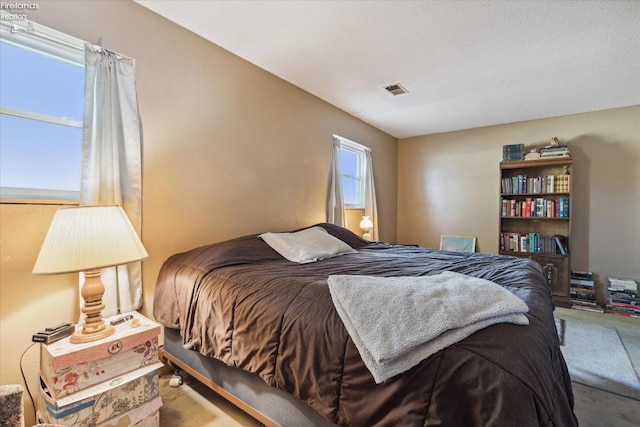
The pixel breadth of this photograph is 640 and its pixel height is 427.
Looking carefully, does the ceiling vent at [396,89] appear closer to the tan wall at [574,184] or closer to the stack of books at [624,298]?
the tan wall at [574,184]

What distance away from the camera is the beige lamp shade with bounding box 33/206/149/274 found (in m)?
1.12

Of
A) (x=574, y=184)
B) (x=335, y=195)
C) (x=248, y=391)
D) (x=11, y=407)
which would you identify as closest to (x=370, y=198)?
(x=335, y=195)

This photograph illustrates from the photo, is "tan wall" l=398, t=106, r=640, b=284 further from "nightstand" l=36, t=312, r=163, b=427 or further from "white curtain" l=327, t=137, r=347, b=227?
"nightstand" l=36, t=312, r=163, b=427

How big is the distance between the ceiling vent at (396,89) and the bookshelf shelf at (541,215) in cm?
188

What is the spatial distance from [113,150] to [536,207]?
4.49m

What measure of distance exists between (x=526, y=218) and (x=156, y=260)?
429cm

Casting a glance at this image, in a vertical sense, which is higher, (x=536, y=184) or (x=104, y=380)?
(x=536, y=184)

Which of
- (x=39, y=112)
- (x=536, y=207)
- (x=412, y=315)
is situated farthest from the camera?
(x=536, y=207)

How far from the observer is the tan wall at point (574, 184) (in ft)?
11.1

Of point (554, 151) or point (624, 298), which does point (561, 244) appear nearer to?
point (624, 298)

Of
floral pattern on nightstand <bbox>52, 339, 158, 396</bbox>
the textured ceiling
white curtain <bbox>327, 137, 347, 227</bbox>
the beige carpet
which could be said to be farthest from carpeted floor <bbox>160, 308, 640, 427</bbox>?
the textured ceiling

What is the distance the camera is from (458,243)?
439cm

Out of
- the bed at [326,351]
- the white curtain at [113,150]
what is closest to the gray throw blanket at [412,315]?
the bed at [326,351]

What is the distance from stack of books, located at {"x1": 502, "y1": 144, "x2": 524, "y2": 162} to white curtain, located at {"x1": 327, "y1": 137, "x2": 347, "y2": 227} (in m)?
2.33
